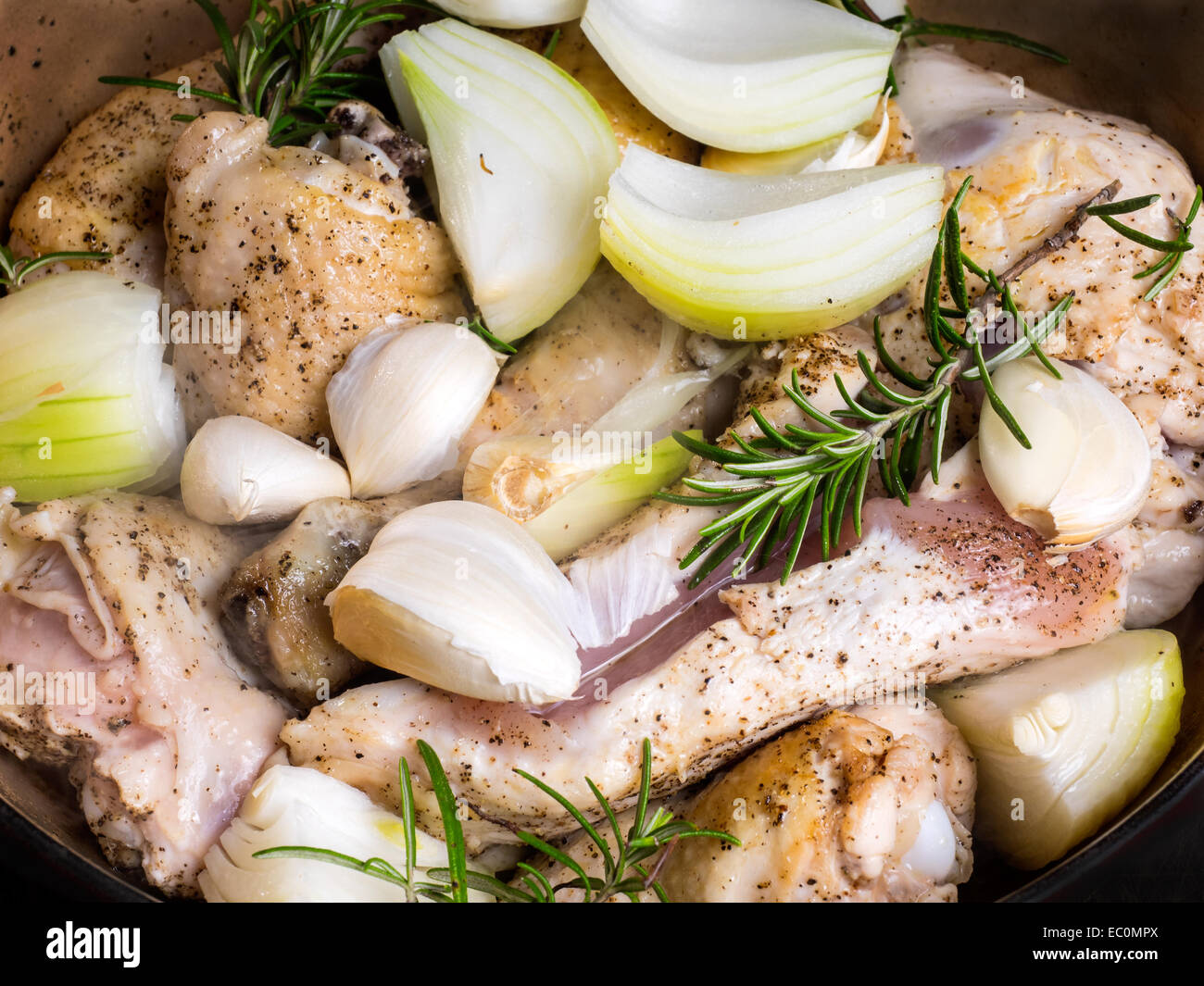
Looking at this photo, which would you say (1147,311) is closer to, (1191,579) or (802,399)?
(1191,579)

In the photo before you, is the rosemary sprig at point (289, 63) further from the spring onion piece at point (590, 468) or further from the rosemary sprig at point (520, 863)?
the rosemary sprig at point (520, 863)

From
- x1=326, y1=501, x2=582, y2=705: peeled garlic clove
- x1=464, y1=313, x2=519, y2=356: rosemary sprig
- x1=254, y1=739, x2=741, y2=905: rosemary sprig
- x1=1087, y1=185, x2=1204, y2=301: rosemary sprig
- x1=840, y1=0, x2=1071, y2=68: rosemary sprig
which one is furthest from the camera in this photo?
x1=840, y1=0, x2=1071, y2=68: rosemary sprig

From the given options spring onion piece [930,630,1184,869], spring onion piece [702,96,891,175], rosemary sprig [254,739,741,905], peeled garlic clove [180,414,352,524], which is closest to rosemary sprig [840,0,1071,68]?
spring onion piece [702,96,891,175]

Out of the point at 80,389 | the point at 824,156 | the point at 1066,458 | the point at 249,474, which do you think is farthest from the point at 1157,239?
the point at 80,389

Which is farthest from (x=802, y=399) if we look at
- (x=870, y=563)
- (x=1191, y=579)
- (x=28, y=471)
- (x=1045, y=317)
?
(x=28, y=471)

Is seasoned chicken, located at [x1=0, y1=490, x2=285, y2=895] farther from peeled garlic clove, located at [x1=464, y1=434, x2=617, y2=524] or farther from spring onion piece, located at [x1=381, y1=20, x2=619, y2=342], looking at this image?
spring onion piece, located at [x1=381, y1=20, x2=619, y2=342]

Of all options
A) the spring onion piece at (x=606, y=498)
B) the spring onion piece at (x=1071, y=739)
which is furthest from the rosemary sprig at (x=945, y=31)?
the spring onion piece at (x=1071, y=739)

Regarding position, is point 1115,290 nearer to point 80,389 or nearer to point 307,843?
point 307,843
